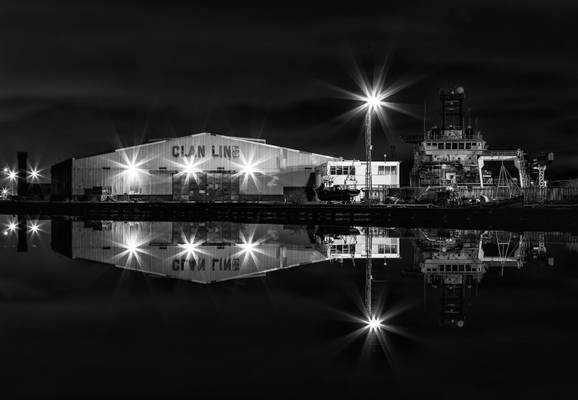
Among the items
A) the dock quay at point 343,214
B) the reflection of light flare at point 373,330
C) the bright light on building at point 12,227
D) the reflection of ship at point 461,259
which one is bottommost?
the reflection of light flare at point 373,330

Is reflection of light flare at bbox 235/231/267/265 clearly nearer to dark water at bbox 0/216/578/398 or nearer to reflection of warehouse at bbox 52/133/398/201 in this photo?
dark water at bbox 0/216/578/398

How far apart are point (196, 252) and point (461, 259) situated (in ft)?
27.8

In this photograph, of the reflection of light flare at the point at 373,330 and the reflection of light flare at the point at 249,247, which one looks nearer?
the reflection of light flare at the point at 373,330

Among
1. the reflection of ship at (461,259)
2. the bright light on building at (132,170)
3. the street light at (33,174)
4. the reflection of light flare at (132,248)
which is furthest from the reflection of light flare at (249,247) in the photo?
the street light at (33,174)

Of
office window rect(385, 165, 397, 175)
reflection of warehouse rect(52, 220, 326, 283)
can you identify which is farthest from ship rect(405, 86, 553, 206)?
reflection of warehouse rect(52, 220, 326, 283)

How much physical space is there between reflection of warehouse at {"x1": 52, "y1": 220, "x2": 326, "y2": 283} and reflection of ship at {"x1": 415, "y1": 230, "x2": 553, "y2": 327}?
3.87m

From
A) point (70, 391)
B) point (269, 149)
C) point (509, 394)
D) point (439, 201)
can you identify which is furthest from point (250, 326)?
point (269, 149)

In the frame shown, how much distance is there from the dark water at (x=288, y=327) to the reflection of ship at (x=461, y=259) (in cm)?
9

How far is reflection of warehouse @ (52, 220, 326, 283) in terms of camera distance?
1602 centimetres

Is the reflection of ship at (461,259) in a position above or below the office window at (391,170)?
below

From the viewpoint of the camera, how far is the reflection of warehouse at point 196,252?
52.5ft

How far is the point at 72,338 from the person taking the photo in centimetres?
810

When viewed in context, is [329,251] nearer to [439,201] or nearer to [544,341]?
[544,341]

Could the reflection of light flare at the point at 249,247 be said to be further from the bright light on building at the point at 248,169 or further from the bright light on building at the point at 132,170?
the bright light on building at the point at 132,170
